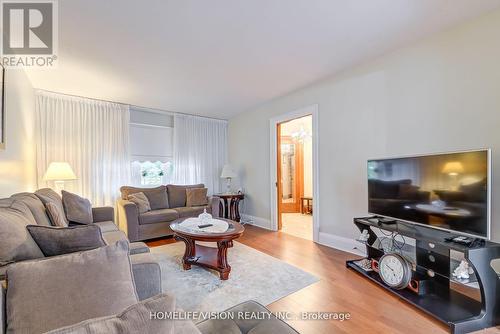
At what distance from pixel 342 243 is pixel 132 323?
3.17 m

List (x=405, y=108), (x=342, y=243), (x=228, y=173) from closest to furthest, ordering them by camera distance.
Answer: (x=405, y=108) < (x=342, y=243) < (x=228, y=173)

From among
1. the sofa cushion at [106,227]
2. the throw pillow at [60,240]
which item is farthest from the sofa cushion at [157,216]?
the throw pillow at [60,240]

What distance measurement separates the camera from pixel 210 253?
277 cm

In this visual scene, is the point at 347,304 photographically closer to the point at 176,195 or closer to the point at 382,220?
the point at 382,220

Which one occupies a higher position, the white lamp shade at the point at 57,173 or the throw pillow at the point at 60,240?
the white lamp shade at the point at 57,173

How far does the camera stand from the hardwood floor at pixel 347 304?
64.7 inches

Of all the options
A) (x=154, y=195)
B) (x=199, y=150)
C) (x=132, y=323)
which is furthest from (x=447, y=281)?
(x=199, y=150)

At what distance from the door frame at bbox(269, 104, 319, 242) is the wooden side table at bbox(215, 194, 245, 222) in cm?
85

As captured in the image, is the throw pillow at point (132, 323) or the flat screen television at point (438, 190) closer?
the throw pillow at point (132, 323)

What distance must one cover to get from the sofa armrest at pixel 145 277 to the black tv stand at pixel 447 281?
6.54 feet

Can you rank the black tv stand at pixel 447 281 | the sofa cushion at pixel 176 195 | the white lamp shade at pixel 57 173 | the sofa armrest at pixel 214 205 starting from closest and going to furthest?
the black tv stand at pixel 447 281
the white lamp shade at pixel 57 173
the sofa armrest at pixel 214 205
the sofa cushion at pixel 176 195

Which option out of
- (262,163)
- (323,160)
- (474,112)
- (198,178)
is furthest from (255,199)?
(474,112)

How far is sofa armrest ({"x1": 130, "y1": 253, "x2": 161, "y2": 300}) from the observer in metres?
1.32

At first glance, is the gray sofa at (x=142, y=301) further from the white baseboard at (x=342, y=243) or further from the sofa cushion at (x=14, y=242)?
the white baseboard at (x=342, y=243)
